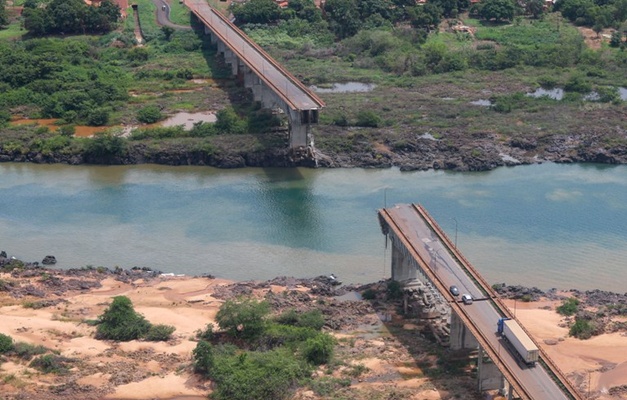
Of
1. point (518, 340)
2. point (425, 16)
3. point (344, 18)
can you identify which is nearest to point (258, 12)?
point (344, 18)

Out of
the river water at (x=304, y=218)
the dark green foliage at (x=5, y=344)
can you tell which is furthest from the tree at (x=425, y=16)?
the dark green foliage at (x=5, y=344)

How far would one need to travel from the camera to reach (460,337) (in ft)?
150

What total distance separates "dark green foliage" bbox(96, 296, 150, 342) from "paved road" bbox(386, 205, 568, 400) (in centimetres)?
1254

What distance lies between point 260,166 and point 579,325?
2854cm

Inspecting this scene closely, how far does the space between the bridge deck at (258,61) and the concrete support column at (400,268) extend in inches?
751

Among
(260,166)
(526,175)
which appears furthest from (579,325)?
(260,166)

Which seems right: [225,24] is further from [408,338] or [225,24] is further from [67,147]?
[408,338]

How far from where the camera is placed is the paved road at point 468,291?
130ft

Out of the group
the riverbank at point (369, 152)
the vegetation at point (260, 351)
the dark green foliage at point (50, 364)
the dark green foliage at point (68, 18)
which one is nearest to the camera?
the vegetation at point (260, 351)

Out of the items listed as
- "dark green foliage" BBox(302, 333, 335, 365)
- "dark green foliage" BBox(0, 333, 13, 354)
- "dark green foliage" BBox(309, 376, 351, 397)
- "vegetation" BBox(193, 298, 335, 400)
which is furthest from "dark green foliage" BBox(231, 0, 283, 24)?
"dark green foliage" BBox(309, 376, 351, 397)

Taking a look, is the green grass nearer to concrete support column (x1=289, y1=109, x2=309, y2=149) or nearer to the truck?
concrete support column (x1=289, y1=109, x2=309, y2=149)

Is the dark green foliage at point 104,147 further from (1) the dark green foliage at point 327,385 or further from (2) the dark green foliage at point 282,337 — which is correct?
(1) the dark green foliage at point 327,385

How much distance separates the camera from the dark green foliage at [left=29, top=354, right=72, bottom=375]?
43750mm

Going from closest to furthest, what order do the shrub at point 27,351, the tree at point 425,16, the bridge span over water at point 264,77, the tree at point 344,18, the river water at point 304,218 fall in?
the shrub at point 27,351, the river water at point 304,218, the bridge span over water at point 264,77, the tree at point 344,18, the tree at point 425,16
